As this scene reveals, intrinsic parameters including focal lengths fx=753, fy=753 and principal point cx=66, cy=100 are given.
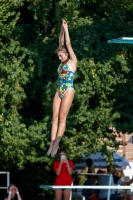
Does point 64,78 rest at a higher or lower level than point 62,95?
higher

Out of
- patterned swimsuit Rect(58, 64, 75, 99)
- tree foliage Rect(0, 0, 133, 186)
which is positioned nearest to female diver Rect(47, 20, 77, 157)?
patterned swimsuit Rect(58, 64, 75, 99)

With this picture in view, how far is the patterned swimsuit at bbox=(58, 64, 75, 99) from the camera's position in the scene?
461 inches

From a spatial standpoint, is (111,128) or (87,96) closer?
(87,96)

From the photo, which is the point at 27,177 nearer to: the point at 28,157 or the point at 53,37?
the point at 28,157

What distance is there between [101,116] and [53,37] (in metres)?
1.96

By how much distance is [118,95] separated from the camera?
15.3 meters

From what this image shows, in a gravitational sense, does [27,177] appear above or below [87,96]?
below

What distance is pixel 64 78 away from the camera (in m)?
11.8

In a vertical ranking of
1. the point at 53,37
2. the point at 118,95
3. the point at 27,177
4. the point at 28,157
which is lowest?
the point at 27,177

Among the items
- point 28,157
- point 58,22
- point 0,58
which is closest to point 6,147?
point 28,157

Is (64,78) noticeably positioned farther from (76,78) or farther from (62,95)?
(76,78)

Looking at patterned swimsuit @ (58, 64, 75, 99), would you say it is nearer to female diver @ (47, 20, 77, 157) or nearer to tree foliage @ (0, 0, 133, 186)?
female diver @ (47, 20, 77, 157)

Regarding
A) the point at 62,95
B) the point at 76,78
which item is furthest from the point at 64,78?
the point at 76,78

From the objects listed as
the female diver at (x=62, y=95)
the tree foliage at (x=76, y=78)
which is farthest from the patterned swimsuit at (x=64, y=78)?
the tree foliage at (x=76, y=78)
